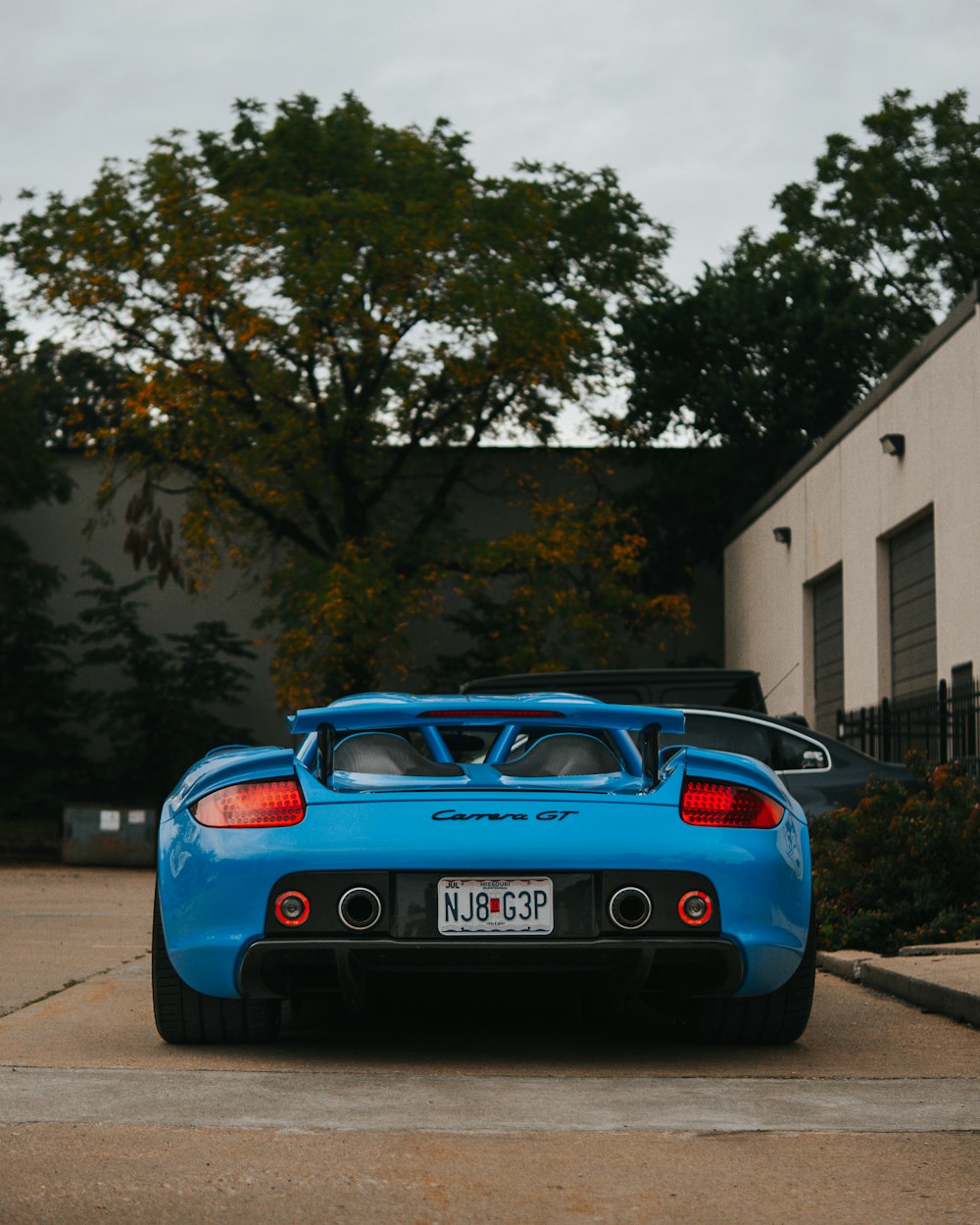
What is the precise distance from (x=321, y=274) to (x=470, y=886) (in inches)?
914

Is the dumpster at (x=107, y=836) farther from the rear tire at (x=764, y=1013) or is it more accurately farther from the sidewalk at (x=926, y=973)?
the rear tire at (x=764, y=1013)

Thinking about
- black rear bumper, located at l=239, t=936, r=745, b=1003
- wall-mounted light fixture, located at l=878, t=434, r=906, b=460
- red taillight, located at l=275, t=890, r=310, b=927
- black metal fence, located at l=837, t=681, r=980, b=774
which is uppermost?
wall-mounted light fixture, located at l=878, t=434, r=906, b=460

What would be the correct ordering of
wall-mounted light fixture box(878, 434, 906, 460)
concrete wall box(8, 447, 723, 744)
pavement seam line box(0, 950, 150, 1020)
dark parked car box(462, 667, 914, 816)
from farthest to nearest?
concrete wall box(8, 447, 723, 744) < wall-mounted light fixture box(878, 434, 906, 460) < dark parked car box(462, 667, 914, 816) < pavement seam line box(0, 950, 150, 1020)

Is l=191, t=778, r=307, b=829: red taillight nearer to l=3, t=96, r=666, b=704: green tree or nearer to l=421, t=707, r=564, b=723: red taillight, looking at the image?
l=421, t=707, r=564, b=723: red taillight

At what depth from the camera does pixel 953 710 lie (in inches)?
699

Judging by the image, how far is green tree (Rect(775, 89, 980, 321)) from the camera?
43750 mm

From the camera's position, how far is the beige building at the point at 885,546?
18.1 meters

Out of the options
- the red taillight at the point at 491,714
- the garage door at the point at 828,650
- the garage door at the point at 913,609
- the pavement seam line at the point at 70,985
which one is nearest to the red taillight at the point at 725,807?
the red taillight at the point at 491,714

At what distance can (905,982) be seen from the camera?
793cm

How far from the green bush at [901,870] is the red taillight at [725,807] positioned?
3.85 meters

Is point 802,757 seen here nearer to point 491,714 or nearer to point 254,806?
point 491,714

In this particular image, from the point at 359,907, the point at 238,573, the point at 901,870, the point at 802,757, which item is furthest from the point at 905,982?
the point at 238,573

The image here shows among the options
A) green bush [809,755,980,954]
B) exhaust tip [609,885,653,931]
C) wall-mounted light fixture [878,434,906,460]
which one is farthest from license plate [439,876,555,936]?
wall-mounted light fixture [878,434,906,460]

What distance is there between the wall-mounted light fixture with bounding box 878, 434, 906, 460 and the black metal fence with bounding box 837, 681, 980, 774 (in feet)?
9.13
